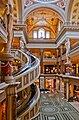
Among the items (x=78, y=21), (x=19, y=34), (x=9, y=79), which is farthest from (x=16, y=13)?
(x=9, y=79)

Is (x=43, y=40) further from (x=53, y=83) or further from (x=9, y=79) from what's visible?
(x=9, y=79)

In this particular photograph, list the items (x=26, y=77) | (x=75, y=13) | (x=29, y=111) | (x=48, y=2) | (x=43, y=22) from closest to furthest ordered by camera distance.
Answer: (x=29, y=111), (x=26, y=77), (x=75, y=13), (x=48, y=2), (x=43, y=22)

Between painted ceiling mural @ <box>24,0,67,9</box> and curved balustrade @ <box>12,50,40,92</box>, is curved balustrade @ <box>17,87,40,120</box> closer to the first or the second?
curved balustrade @ <box>12,50,40,92</box>

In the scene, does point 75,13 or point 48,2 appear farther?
point 48,2

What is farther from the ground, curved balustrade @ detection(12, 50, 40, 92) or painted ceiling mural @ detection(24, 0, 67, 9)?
painted ceiling mural @ detection(24, 0, 67, 9)

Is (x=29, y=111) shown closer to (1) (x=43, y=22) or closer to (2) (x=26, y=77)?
(2) (x=26, y=77)

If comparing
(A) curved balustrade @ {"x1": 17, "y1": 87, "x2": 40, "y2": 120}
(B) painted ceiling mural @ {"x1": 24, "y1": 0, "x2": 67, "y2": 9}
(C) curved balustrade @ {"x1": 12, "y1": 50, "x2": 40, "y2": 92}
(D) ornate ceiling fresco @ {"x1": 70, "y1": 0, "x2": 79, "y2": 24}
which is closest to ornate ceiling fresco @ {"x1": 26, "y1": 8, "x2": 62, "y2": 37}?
(B) painted ceiling mural @ {"x1": 24, "y1": 0, "x2": 67, "y2": 9}

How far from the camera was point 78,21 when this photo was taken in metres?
25.4

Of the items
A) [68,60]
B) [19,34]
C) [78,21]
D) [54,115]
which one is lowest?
[54,115]

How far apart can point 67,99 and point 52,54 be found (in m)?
16.5

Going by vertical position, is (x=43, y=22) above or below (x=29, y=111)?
above

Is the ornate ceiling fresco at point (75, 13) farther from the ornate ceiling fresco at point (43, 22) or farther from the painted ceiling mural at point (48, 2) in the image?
the ornate ceiling fresco at point (43, 22)

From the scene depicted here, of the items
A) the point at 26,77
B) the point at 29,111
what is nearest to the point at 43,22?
the point at 26,77

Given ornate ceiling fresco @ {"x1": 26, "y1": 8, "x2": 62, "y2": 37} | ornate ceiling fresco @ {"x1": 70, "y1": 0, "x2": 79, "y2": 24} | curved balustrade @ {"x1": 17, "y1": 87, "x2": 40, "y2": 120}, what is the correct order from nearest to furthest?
curved balustrade @ {"x1": 17, "y1": 87, "x2": 40, "y2": 120}, ornate ceiling fresco @ {"x1": 70, "y1": 0, "x2": 79, "y2": 24}, ornate ceiling fresco @ {"x1": 26, "y1": 8, "x2": 62, "y2": 37}
